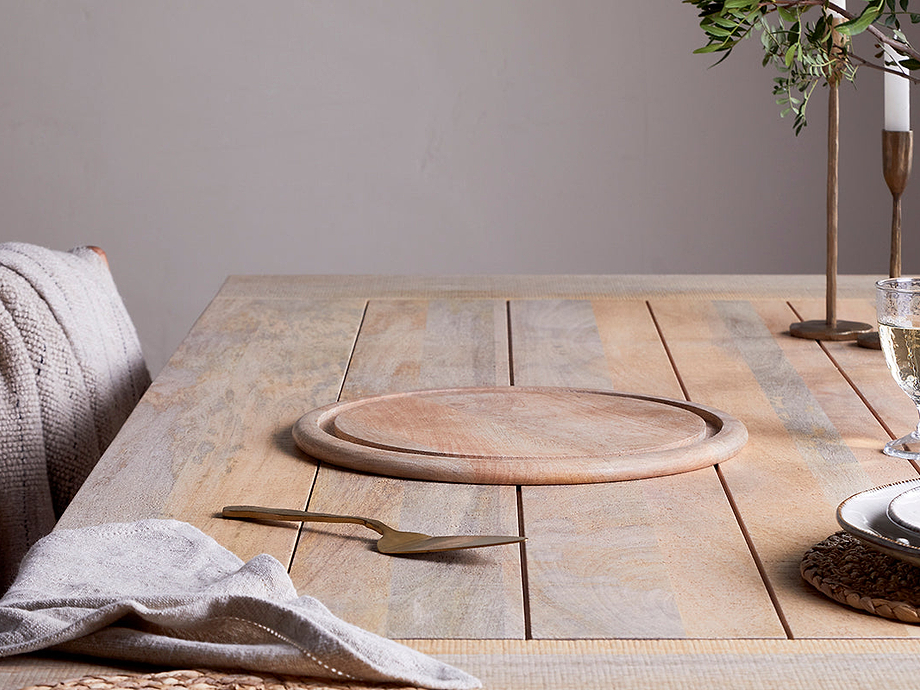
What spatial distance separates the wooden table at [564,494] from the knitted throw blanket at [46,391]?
0.12 meters

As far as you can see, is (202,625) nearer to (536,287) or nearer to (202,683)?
(202,683)

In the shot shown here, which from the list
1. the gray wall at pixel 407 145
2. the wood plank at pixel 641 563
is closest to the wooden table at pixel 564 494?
the wood plank at pixel 641 563

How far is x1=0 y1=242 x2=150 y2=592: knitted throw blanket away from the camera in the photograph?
1.24m

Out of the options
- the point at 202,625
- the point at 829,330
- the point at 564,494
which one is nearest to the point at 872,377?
the point at 829,330

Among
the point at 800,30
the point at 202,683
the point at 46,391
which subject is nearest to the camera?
the point at 202,683

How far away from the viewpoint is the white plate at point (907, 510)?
0.73 m

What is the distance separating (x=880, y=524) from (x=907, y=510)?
0.08ft

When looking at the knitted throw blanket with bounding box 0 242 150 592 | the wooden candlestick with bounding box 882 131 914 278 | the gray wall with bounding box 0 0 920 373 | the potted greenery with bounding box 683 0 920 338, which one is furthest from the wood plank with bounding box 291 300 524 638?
the gray wall with bounding box 0 0 920 373

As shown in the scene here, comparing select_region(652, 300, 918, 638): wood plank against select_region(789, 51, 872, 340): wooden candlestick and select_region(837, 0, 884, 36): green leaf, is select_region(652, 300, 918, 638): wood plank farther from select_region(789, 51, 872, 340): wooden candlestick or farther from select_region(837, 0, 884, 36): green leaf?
select_region(837, 0, 884, 36): green leaf

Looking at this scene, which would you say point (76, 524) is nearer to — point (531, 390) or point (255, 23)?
point (531, 390)

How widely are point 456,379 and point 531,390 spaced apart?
0.32 ft

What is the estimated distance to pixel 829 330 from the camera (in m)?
1.44

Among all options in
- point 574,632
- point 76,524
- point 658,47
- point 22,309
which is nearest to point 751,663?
point 574,632

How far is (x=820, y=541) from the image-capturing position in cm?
79
